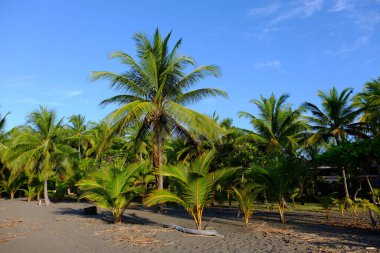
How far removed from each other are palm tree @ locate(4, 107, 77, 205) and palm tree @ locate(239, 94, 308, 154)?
13110 millimetres

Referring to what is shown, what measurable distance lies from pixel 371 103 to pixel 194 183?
50.5 ft

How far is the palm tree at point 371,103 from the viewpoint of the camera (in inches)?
734

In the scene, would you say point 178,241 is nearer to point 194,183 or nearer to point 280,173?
point 194,183

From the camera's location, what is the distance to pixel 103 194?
1250cm

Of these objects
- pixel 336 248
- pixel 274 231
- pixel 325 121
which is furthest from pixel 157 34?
pixel 325 121

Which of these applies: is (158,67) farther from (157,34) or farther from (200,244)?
(200,244)

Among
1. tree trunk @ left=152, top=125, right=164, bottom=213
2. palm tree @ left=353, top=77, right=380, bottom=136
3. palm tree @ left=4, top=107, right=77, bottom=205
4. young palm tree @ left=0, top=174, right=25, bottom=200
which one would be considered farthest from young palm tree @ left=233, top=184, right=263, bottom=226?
young palm tree @ left=0, top=174, right=25, bottom=200

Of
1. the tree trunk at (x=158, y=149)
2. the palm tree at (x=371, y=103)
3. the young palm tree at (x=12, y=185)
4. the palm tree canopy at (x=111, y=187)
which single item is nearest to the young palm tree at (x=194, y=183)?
the palm tree canopy at (x=111, y=187)

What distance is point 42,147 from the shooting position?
22703mm

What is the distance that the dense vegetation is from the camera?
10.2 meters

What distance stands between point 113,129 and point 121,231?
5.32 meters

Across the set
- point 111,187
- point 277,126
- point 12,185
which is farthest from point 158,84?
point 12,185

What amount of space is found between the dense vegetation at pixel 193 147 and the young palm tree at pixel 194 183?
29mm

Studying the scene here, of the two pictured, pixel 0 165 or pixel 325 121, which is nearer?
pixel 325 121
